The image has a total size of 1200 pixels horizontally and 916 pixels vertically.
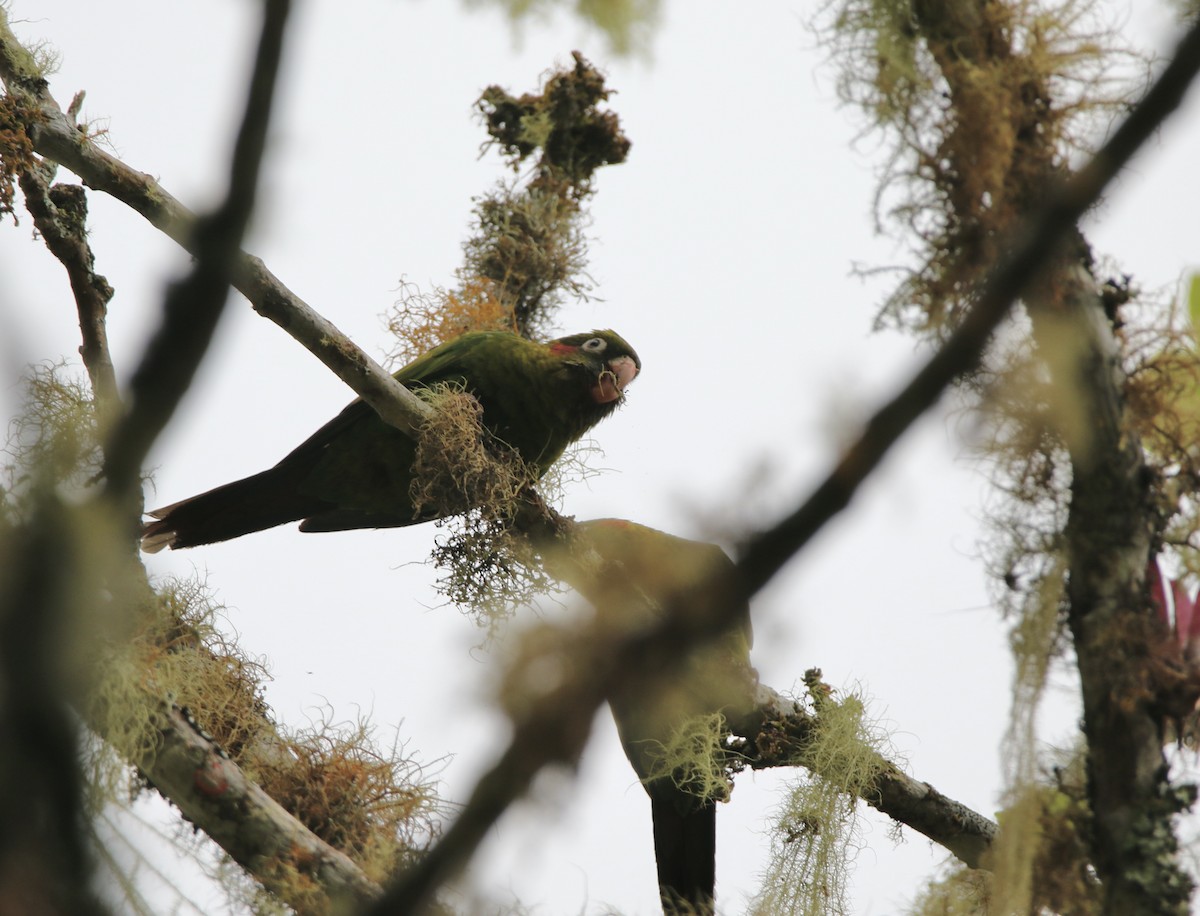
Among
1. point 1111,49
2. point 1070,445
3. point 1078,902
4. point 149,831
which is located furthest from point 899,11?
point 149,831

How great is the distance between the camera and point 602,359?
424 centimetres

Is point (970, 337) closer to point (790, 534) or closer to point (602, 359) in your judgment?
point (790, 534)

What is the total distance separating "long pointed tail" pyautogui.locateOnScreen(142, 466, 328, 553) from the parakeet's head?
1149mm

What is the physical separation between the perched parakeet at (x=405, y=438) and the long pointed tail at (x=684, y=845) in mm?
1250

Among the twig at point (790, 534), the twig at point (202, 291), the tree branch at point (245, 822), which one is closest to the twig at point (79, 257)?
the tree branch at point (245, 822)

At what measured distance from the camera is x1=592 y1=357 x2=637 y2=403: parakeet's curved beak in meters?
4.16

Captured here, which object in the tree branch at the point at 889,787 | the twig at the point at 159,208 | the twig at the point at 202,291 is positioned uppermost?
the tree branch at the point at 889,787

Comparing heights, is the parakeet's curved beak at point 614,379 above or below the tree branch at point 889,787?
above

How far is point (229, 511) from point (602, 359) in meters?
1.53

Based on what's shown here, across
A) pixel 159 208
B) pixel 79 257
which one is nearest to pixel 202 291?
pixel 159 208

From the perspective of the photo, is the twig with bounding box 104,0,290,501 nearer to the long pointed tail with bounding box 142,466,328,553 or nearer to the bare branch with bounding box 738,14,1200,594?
the bare branch with bounding box 738,14,1200,594

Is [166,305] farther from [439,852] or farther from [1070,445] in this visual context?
[1070,445]

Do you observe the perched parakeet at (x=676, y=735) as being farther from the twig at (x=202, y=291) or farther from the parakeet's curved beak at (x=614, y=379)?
the twig at (x=202, y=291)

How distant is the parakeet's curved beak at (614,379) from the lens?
4.16 meters
